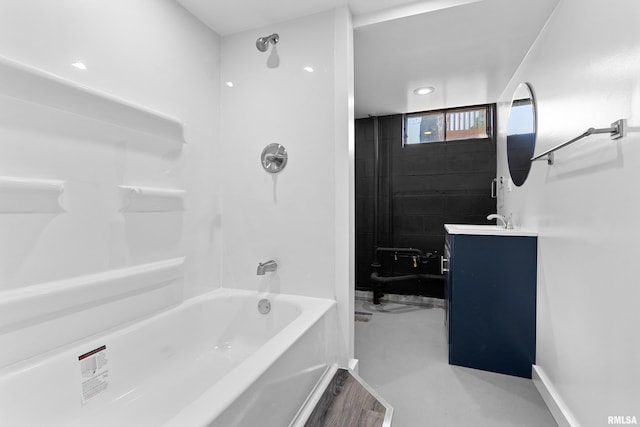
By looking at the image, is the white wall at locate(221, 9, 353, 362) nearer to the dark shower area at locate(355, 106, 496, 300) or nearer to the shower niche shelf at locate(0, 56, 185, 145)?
the shower niche shelf at locate(0, 56, 185, 145)

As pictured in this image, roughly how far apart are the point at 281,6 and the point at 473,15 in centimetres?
120

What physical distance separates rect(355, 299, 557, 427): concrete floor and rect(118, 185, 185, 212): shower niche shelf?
1.70m

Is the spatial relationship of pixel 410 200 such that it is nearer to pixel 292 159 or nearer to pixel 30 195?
pixel 292 159

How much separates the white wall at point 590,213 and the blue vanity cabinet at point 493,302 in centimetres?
10

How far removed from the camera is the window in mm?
3418

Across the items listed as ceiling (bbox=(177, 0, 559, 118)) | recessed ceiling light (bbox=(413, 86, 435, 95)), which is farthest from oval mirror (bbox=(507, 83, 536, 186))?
recessed ceiling light (bbox=(413, 86, 435, 95))

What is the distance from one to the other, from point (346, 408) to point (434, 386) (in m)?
0.75

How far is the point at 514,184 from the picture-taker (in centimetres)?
255

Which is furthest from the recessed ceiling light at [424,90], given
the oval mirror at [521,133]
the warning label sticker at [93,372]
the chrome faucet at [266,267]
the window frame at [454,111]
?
the warning label sticker at [93,372]

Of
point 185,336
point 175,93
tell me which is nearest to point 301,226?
point 185,336

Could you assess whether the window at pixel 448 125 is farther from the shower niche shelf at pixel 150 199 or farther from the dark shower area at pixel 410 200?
the shower niche shelf at pixel 150 199

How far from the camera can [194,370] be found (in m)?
1.69

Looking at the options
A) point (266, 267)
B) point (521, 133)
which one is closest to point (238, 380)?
point (266, 267)

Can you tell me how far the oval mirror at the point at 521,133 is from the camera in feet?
7.00
